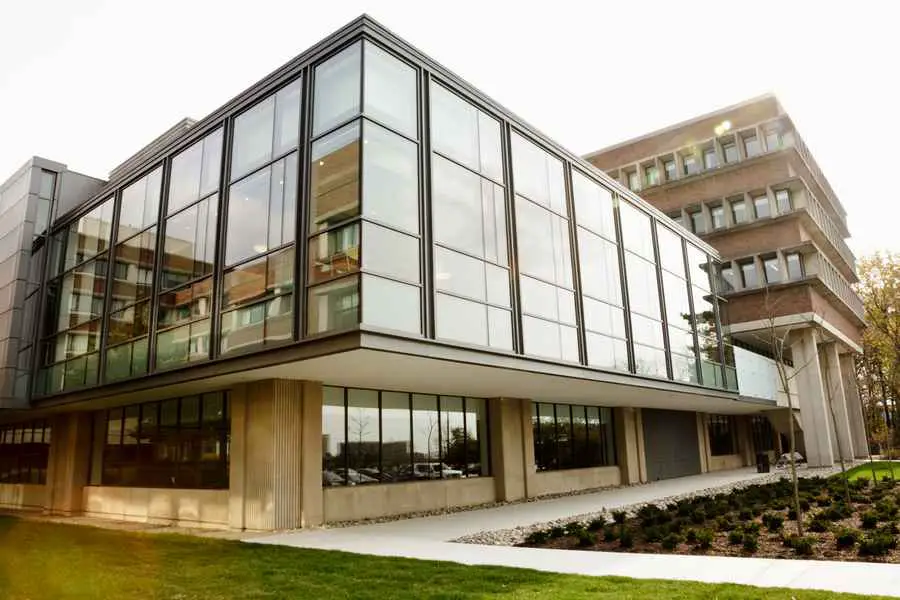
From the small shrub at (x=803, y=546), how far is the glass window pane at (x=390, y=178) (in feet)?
30.6

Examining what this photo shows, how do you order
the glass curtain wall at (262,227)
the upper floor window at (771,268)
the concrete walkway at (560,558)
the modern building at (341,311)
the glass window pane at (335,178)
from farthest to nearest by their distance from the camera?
1. the upper floor window at (771,268)
2. the glass curtain wall at (262,227)
3. the modern building at (341,311)
4. the glass window pane at (335,178)
5. the concrete walkway at (560,558)

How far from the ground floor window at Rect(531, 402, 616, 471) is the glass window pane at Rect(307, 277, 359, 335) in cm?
1325

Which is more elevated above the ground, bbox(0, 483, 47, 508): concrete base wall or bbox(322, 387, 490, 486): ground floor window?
bbox(322, 387, 490, 486): ground floor window

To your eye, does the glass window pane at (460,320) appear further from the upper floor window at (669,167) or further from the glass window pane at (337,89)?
the upper floor window at (669,167)

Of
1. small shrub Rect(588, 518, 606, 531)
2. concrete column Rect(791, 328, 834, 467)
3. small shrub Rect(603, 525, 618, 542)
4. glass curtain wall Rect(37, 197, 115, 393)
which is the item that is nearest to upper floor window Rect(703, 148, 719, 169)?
concrete column Rect(791, 328, 834, 467)

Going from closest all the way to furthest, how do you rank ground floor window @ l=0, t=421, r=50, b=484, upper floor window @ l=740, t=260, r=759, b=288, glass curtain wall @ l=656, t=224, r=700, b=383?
glass curtain wall @ l=656, t=224, r=700, b=383
ground floor window @ l=0, t=421, r=50, b=484
upper floor window @ l=740, t=260, r=759, b=288

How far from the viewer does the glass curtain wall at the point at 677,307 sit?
26203 millimetres

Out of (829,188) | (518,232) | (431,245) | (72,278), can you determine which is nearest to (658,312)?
(518,232)

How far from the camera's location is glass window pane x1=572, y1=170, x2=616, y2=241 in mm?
21969

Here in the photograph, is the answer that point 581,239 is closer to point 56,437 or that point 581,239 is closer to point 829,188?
point 56,437

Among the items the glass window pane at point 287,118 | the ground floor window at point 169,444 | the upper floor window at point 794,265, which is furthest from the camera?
the upper floor window at point 794,265

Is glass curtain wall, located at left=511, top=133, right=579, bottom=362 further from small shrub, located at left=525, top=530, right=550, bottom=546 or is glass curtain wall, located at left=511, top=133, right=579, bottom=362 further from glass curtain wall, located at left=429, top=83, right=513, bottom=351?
small shrub, located at left=525, top=530, right=550, bottom=546

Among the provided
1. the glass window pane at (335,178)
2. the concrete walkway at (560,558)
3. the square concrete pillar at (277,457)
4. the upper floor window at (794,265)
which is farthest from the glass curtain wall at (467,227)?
the upper floor window at (794,265)

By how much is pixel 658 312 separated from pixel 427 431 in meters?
10.8
